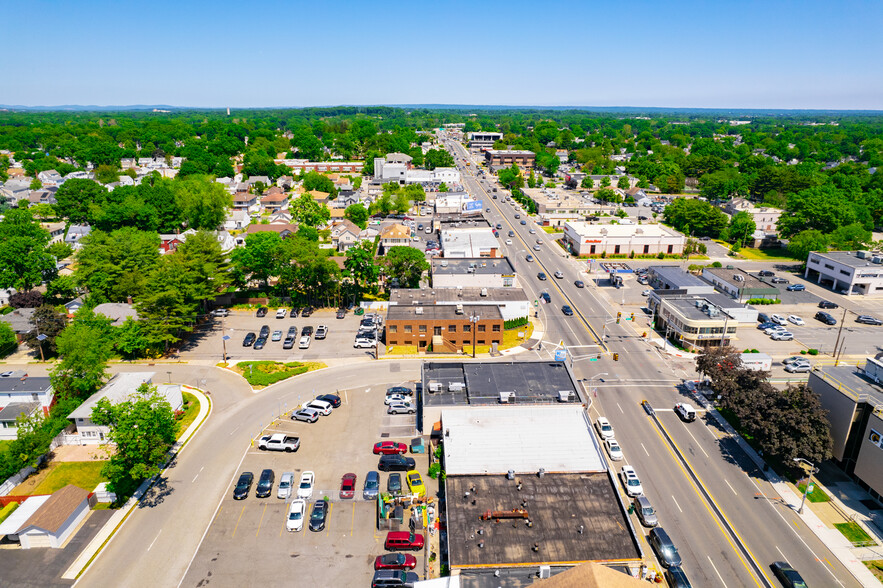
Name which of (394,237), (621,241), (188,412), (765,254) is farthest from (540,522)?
(765,254)

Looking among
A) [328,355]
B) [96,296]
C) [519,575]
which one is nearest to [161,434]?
[328,355]

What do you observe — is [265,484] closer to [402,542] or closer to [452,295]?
[402,542]

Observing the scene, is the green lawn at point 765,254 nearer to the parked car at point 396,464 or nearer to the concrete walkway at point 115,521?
the parked car at point 396,464

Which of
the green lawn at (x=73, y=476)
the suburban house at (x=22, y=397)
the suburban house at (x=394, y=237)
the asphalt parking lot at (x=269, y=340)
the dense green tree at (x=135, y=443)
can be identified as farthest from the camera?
the suburban house at (x=394, y=237)

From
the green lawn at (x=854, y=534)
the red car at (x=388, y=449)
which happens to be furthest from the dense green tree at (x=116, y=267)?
the green lawn at (x=854, y=534)

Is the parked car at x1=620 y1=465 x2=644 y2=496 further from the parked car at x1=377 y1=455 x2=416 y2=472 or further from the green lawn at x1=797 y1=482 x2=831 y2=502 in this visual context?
the parked car at x1=377 y1=455 x2=416 y2=472

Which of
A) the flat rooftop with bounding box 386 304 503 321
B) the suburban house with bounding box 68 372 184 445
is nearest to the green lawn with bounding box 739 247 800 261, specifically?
the flat rooftop with bounding box 386 304 503 321

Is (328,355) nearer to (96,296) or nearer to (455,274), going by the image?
(455,274)
